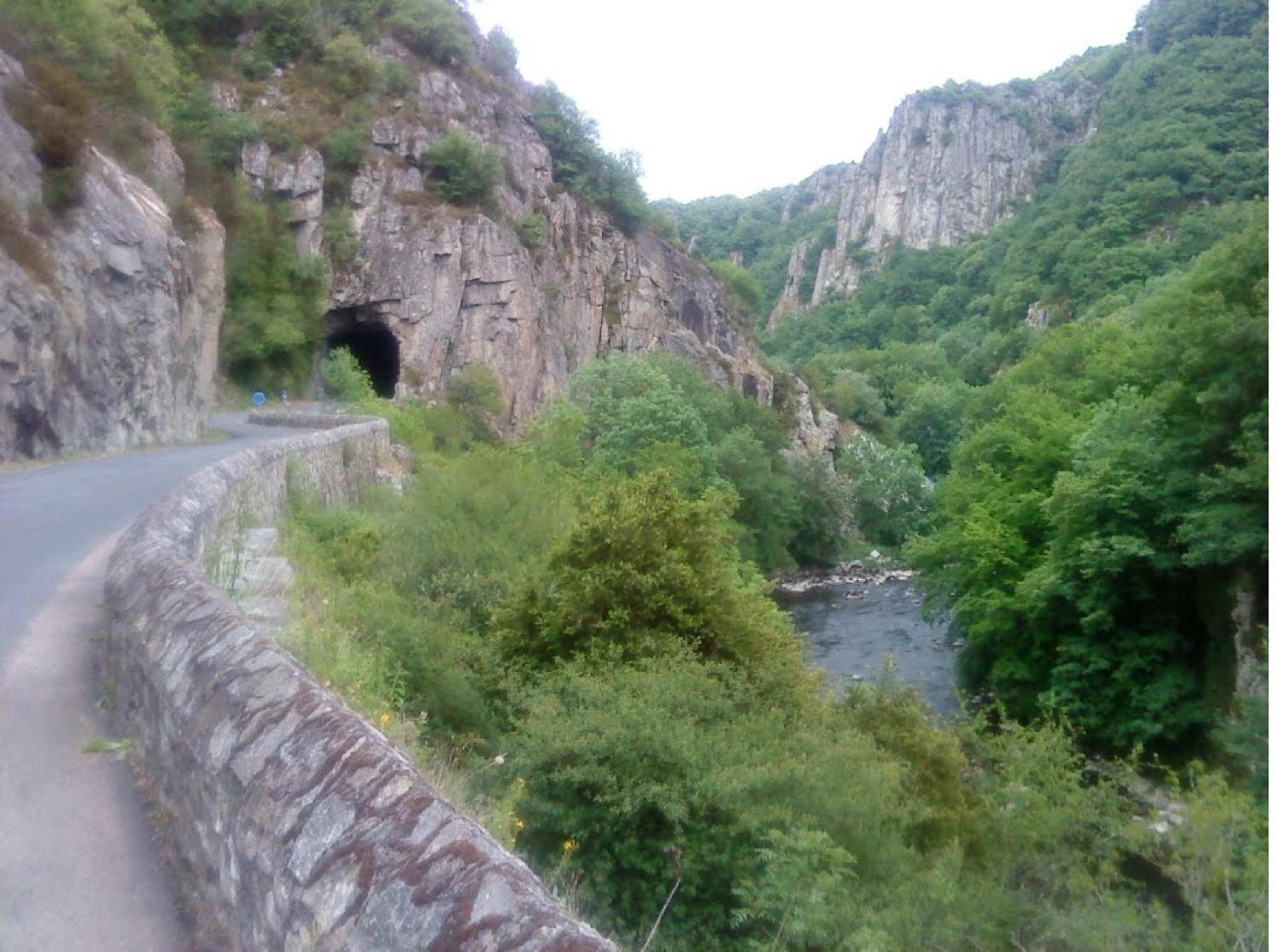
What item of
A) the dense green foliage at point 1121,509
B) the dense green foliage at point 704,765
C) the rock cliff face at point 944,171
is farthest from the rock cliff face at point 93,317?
the rock cliff face at point 944,171

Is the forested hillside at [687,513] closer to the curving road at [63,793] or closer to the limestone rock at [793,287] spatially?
the curving road at [63,793]

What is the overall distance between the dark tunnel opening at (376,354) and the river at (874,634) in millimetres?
22117

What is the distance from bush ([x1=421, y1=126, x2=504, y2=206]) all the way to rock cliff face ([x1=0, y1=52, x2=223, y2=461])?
60.9 feet

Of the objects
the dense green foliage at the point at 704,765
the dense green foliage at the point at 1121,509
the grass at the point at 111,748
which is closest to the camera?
the grass at the point at 111,748

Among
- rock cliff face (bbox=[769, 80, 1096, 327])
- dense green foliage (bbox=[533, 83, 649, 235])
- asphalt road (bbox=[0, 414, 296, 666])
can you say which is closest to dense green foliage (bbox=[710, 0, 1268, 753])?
asphalt road (bbox=[0, 414, 296, 666])

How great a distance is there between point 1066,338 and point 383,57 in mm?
32280

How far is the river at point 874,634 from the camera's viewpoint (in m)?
26.3

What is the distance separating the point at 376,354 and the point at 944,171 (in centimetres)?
11663

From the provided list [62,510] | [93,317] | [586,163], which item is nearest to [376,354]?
[586,163]

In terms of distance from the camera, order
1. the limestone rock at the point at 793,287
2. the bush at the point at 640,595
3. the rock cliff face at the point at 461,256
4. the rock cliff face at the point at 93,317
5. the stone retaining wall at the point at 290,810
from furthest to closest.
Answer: the limestone rock at the point at 793,287, the rock cliff face at the point at 461,256, the rock cliff face at the point at 93,317, the bush at the point at 640,595, the stone retaining wall at the point at 290,810

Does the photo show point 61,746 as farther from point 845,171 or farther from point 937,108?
point 845,171

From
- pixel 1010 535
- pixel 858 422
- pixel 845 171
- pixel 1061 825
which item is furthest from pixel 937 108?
pixel 1061 825

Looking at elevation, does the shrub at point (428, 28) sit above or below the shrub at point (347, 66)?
above

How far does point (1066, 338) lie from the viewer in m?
40.7
